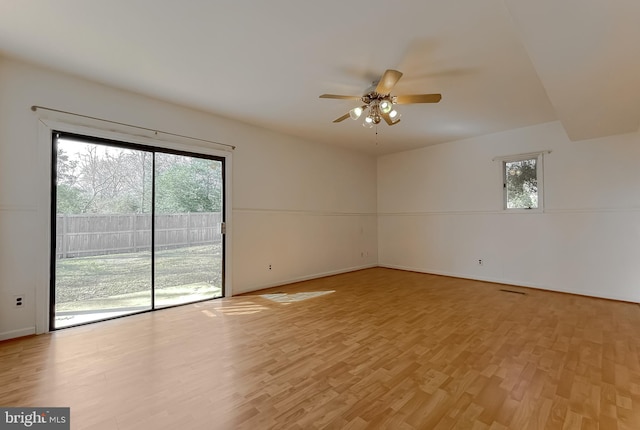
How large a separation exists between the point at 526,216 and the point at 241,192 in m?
4.94

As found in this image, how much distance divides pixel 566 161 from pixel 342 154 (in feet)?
13.0

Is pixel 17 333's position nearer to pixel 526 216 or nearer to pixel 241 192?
pixel 241 192

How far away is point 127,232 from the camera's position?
3408 mm

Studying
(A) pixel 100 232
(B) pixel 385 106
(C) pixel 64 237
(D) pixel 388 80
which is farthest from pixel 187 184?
(D) pixel 388 80

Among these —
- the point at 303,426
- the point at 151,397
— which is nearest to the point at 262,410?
the point at 303,426

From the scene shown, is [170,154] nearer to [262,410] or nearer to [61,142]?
[61,142]

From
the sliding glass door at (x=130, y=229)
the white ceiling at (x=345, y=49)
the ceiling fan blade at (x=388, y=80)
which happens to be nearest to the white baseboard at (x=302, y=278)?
the sliding glass door at (x=130, y=229)

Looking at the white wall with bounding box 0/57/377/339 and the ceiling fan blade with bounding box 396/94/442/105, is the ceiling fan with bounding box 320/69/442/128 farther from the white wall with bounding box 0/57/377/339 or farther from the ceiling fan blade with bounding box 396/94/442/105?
the white wall with bounding box 0/57/377/339

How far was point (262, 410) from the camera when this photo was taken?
1681mm

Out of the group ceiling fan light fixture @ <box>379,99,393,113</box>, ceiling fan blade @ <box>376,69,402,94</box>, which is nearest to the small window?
ceiling fan light fixture @ <box>379,99,393,113</box>

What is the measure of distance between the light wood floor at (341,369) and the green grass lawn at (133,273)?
1.29 feet

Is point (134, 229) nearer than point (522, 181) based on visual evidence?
Yes

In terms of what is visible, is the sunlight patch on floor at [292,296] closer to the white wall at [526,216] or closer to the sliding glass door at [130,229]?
the sliding glass door at [130,229]

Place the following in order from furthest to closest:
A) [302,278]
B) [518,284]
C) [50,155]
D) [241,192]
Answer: [302,278]
[518,284]
[241,192]
[50,155]
